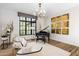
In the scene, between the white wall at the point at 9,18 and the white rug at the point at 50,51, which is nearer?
the white wall at the point at 9,18

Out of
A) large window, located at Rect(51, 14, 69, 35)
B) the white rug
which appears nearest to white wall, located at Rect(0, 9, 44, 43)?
the white rug

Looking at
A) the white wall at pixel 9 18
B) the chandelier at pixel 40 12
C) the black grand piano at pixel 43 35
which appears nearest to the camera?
the white wall at pixel 9 18

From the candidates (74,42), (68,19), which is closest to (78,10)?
(68,19)

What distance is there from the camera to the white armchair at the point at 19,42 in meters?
1.81

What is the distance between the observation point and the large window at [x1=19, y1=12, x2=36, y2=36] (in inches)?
71.3

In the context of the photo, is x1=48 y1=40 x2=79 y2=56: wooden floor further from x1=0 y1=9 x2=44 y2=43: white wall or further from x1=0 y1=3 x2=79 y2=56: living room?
x1=0 y1=9 x2=44 y2=43: white wall

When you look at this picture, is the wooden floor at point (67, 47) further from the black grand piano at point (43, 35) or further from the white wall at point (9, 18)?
the white wall at point (9, 18)

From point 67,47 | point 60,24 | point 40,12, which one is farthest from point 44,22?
point 67,47

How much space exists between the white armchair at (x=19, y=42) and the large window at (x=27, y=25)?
0.12 metres

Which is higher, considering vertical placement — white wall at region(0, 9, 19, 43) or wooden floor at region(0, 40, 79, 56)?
white wall at region(0, 9, 19, 43)

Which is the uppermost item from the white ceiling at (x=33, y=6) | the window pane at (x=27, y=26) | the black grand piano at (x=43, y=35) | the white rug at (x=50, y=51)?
the white ceiling at (x=33, y=6)

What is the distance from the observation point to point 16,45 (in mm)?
1825

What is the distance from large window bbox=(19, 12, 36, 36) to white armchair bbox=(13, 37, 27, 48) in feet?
0.38

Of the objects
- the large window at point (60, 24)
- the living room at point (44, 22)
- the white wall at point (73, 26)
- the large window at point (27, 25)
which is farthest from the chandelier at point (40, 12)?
the white wall at point (73, 26)
